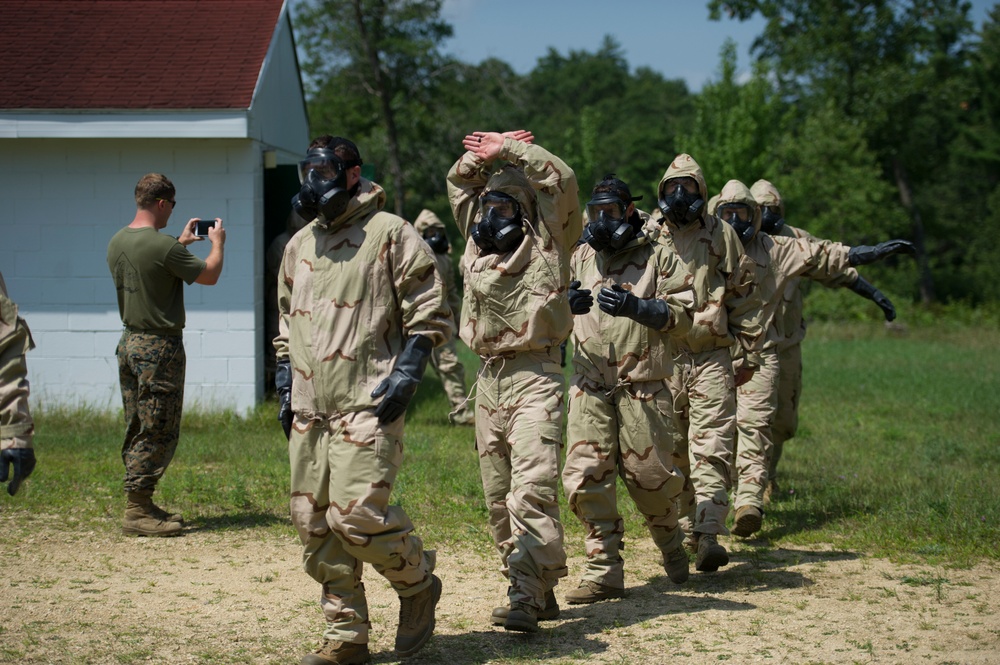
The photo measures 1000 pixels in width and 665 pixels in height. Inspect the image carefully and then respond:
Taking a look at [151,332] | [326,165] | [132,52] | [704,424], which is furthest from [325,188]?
[132,52]

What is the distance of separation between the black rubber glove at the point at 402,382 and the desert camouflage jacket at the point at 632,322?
155 cm

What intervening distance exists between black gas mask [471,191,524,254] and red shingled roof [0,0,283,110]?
21.6 feet

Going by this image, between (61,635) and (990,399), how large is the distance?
13.4 meters

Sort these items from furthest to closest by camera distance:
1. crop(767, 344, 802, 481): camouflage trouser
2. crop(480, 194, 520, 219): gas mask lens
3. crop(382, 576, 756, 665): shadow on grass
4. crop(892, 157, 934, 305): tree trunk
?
crop(892, 157, 934, 305): tree trunk → crop(767, 344, 802, 481): camouflage trouser → crop(480, 194, 520, 219): gas mask lens → crop(382, 576, 756, 665): shadow on grass

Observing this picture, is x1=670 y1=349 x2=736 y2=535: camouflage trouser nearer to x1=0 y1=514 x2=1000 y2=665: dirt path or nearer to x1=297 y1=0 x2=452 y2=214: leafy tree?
x1=0 y1=514 x2=1000 y2=665: dirt path

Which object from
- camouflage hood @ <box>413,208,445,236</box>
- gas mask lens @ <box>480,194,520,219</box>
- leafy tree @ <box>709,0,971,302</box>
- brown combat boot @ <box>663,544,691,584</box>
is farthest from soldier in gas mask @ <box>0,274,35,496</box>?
leafy tree @ <box>709,0,971,302</box>

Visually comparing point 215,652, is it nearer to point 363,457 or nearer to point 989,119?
point 363,457

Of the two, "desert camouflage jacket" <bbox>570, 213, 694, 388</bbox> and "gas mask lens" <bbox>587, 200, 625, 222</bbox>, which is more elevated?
"gas mask lens" <bbox>587, 200, 625, 222</bbox>

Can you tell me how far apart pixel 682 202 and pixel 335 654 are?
3.64 meters

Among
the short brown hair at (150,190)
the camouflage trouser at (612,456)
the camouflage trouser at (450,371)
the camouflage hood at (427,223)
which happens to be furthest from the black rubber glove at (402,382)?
the camouflage hood at (427,223)

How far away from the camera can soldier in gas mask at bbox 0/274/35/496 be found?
5.08 metres

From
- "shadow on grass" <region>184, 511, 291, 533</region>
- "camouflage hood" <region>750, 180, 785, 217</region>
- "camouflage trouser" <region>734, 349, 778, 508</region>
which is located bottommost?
"shadow on grass" <region>184, 511, 291, 533</region>

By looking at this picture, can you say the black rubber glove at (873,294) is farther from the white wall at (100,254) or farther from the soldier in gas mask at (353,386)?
the white wall at (100,254)

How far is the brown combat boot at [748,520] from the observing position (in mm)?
7910
